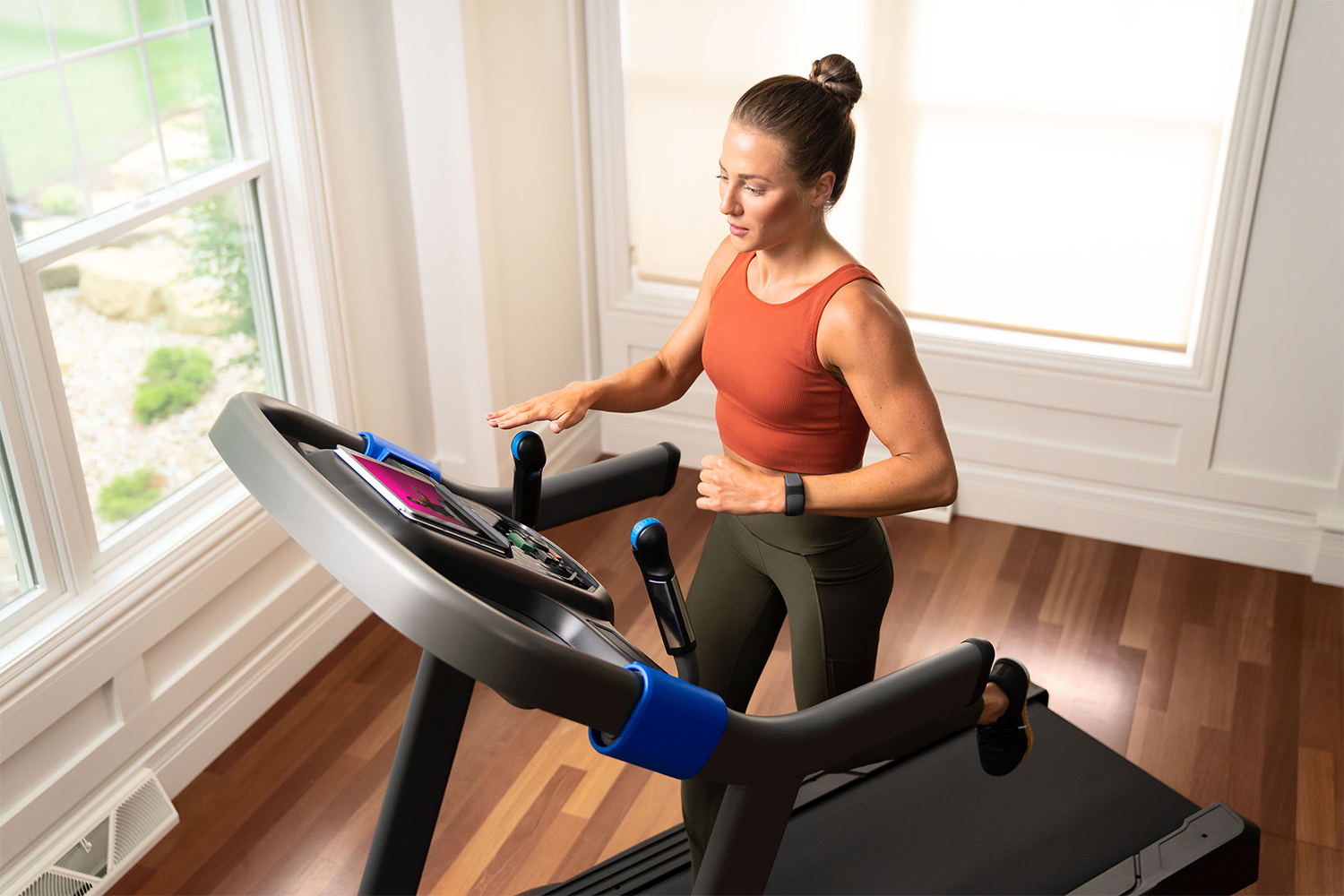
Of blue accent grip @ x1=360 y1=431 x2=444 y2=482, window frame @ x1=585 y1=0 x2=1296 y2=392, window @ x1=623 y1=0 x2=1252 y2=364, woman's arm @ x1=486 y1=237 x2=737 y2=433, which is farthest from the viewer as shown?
window @ x1=623 y1=0 x2=1252 y2=364

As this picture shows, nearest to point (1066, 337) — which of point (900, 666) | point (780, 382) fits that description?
point (900, 666)

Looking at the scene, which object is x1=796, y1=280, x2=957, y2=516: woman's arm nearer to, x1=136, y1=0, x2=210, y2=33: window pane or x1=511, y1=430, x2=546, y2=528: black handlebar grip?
x1=511, y1=430, x2=546, y2=528: black handlebar grip

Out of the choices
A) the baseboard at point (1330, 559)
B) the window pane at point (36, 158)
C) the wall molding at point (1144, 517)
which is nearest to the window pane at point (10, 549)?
the window pane at point (36, 158)

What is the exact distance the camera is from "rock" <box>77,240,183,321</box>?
2.25 m

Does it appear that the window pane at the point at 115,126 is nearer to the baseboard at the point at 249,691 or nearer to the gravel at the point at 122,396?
the gravel at the point at 122,396

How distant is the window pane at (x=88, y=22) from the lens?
6.85ft

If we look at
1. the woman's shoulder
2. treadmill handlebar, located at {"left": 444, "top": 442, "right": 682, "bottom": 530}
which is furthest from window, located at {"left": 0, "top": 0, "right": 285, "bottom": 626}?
the woman's shoulder

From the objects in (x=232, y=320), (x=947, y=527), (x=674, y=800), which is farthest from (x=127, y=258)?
(x=947, y=527)

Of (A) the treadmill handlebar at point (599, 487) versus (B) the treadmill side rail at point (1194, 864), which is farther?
(B) the treadmill side rail at point (1194, 864)

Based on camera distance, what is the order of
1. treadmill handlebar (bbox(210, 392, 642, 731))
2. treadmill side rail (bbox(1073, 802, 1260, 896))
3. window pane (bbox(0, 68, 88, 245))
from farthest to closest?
window pane (bbox(0, 68, 88, 245))
treadmill side rail (bbox(1073, 802, 1260, 896))
treadmill handlebar (bbox(210, 392, 642, 731))

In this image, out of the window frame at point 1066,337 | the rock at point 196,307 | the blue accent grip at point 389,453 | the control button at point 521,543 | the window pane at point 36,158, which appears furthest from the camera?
the window frame at point 1066,337

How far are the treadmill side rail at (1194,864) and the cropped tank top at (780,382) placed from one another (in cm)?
86

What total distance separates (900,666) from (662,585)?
172 centimetres

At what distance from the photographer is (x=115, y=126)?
225 cm
